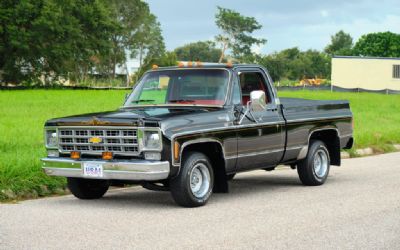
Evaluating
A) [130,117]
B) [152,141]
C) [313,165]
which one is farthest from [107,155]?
[313,165]

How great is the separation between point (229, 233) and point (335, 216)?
1.68 metres

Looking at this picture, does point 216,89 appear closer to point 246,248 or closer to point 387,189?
point 387,189

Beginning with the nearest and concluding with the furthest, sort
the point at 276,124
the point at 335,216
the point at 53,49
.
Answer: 1. the point at 335,216
2. the point at 276,124
3. the point at 53,49

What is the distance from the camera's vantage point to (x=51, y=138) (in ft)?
34.9

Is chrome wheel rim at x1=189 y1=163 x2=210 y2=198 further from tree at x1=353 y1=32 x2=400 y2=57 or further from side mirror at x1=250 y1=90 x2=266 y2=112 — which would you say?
tree at x1=353 y1=32 x2=400 y2=57

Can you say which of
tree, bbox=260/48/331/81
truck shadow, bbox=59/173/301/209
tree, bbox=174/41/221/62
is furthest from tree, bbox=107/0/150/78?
truck shadow, bbox=59/173/301/209

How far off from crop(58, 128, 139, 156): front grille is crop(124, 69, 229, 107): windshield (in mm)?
1389

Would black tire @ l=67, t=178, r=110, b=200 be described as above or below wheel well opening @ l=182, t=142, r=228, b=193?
below

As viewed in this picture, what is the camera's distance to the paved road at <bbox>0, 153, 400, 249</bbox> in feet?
25.4

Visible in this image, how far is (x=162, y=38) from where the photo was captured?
121438mm

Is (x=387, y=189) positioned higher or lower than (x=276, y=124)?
lower

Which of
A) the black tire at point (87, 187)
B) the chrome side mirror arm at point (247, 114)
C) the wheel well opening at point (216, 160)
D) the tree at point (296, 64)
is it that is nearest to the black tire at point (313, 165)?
the chrome side mirror arm at point (247, 114)

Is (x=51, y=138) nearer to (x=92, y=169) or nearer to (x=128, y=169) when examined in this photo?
(x=92, y=169)

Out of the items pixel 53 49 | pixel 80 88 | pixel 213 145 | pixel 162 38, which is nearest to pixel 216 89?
pixel 213 145
